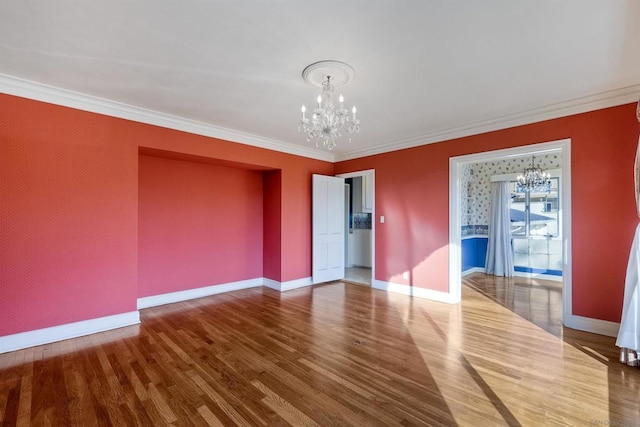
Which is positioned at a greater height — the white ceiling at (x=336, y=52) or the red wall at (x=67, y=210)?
the white ceiling at (x=336, y=52)

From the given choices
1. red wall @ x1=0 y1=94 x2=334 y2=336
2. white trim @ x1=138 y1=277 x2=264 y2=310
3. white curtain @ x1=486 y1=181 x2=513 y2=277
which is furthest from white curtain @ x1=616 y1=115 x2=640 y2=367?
red wall @ x1=0 y1=94 x2=334 y2=336

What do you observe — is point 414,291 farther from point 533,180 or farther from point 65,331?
point 65,331

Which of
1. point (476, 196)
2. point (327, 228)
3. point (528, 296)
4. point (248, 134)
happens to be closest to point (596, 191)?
point (528, 296)

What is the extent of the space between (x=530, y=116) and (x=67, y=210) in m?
5.62

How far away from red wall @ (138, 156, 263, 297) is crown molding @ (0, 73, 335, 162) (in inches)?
28.6

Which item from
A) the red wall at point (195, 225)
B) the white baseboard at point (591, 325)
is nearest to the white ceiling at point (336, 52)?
the red wall at point (195, 225)

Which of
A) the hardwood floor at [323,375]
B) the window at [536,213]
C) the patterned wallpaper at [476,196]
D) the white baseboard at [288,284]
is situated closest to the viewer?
the hardwood floor at [323,375]

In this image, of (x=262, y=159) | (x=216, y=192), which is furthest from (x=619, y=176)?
(x=216, y=192)

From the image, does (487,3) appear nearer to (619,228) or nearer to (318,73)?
(318,73)

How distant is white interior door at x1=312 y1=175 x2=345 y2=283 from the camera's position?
557 centimetres

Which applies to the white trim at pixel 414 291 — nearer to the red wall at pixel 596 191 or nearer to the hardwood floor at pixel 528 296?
the red wall at pixel 596 191

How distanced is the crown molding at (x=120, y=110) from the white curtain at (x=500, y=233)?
4.83 meters

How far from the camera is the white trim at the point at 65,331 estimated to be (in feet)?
9.18

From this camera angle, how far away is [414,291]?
479 centimetres
